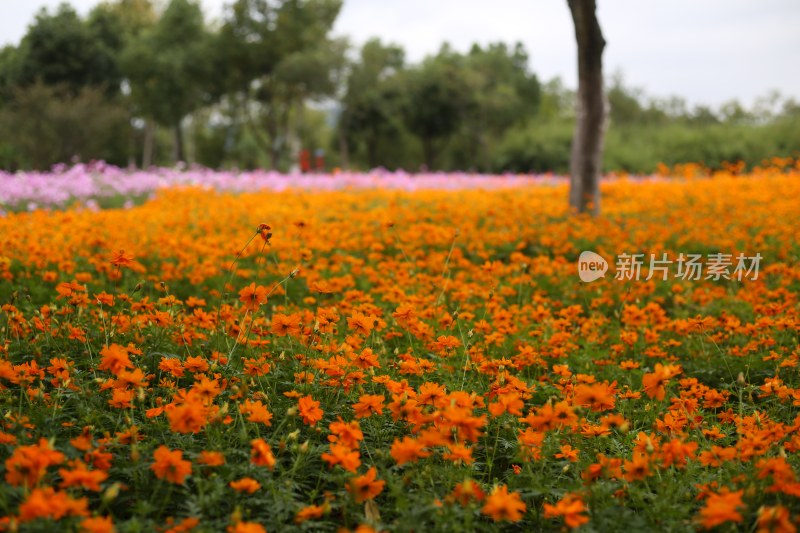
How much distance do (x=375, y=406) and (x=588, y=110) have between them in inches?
282

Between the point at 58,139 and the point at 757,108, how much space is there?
53.6 metres

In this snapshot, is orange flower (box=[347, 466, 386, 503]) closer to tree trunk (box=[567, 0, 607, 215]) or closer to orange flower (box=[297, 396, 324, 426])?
orange flower (box=[297, 396, 324, 426])

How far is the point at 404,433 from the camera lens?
284 centimetres

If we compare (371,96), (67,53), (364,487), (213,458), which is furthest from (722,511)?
(67,53)

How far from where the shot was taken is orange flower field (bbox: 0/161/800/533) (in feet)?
7.02

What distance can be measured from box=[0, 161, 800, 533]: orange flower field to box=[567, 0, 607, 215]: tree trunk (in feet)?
10.00

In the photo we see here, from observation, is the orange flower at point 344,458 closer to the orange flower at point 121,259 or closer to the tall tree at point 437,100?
the orange flower at point 121,259

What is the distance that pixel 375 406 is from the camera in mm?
2488

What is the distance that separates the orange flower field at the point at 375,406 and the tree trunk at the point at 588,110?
305 cm

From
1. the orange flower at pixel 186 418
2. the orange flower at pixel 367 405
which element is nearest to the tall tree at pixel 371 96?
the orange flower at pixel 367 405

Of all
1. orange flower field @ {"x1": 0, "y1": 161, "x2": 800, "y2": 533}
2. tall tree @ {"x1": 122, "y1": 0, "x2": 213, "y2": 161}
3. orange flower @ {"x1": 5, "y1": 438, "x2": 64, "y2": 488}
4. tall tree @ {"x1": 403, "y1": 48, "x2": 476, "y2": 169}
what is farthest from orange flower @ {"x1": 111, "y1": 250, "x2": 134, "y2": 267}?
tall tree @ {"x1": 403, "y1": 48, "x2": 476, "y2": 169}

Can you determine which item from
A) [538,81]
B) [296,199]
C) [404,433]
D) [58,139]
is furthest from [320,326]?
[538,81]

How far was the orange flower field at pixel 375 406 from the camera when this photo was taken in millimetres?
2141

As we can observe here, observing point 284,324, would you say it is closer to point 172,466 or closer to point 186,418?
point 186,418
